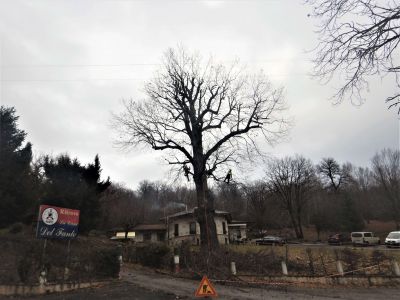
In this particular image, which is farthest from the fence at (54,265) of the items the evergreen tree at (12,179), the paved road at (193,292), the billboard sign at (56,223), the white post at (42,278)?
the evergreen tree at (12,179)

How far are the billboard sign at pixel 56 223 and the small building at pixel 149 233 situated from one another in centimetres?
3974

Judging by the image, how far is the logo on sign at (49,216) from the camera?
1356 cm

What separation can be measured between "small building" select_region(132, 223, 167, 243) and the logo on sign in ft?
133

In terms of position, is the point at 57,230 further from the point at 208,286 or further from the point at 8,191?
the point at 208,286

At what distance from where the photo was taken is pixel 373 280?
51.7 ft

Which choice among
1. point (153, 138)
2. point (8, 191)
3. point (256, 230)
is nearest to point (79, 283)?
point (8, 191)

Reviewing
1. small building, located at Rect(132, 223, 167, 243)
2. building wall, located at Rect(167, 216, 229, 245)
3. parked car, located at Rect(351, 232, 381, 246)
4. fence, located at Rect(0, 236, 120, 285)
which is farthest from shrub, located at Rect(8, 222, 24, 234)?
parked car, located at Rect(351, 232, 381, 246)

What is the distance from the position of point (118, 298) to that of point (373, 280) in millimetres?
12229

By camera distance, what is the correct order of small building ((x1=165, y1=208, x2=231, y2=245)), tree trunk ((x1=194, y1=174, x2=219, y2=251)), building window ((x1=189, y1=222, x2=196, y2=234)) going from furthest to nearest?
building window ((x1=189, y1=222, x2=196, y2=234)) → small building ((x1=165, y1=208, x2=231, y2=245)) → tree trunk ((x1=194, y1=174, x2=219, y2=251))

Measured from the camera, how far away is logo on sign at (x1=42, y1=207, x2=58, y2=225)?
13.6 metres

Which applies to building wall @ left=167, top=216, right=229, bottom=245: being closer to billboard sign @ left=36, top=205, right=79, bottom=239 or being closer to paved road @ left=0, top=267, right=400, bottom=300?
paved road @ left=0, top=267, right=400, bottom=300

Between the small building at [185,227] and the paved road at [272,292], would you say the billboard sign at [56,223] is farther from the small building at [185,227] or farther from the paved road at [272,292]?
the small building at [185,227]

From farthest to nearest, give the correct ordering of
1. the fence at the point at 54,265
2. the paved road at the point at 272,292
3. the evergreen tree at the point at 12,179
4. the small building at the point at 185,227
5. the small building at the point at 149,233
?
1. the small building at the point at 149,233
2. the small building at the point at 185,227
3. the evergreen tree at the point at 12,179
4. the paved road at the point at 272,292
5. the fence at the point at 54,265

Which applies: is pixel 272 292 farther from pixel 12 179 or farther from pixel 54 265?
pixel 12 179
